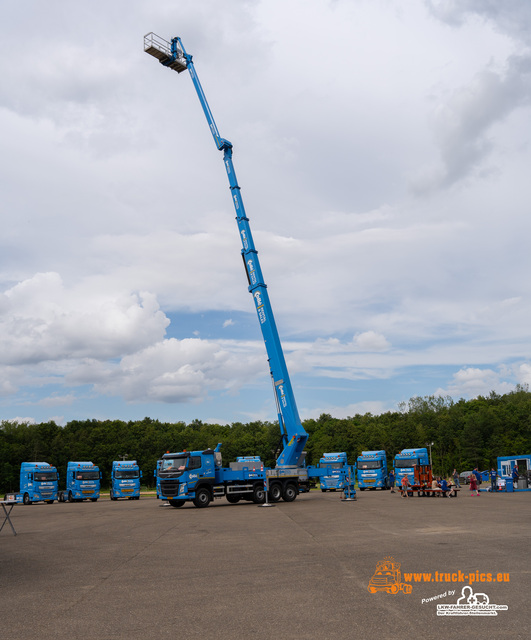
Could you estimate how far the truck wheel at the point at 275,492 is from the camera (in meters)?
30.5

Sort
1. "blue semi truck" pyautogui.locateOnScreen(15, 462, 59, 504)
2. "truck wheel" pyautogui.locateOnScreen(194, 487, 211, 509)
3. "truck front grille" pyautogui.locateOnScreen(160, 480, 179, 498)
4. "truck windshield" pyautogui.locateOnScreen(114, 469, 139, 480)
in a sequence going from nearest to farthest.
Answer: "truck front grille" pyautogui.locateOnScreen(160, 480, 179, 498)
"truck wheel" pyautogui.locateOnScreen(194, 487, 211, 509)
"blue semi truck" pyautogui.locateOnScreen(15, 462, 59, 504)
"truck windshield" pyautogui.locateOnScreen(114, 469, 139, 480)

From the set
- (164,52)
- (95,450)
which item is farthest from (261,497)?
(95,450)

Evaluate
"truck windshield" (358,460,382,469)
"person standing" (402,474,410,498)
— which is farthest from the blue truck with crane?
"truck windshield" (358,460,382,469)

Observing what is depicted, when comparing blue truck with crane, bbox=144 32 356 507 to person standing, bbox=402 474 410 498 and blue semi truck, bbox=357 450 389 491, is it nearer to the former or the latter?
person standing, bbox=402 474 410 498

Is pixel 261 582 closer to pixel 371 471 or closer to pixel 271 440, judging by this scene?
pixel 371 471

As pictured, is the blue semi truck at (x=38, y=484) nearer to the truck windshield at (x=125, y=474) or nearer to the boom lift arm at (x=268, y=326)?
the truck windshield at (x=125, y=474)

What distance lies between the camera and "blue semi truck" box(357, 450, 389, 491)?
45.2m

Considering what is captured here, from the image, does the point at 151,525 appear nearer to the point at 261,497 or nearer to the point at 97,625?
the point at 261,497

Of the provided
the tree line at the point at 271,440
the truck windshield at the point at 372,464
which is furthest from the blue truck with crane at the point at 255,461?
the tree line at the point at 271,440

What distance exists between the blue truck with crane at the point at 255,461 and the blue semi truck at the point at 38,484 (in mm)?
17322

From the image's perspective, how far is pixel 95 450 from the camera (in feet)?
351

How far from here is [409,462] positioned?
4041 cm

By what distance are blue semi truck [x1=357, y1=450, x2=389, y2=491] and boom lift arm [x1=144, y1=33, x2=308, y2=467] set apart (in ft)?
52.0

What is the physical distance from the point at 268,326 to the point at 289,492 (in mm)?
8759
